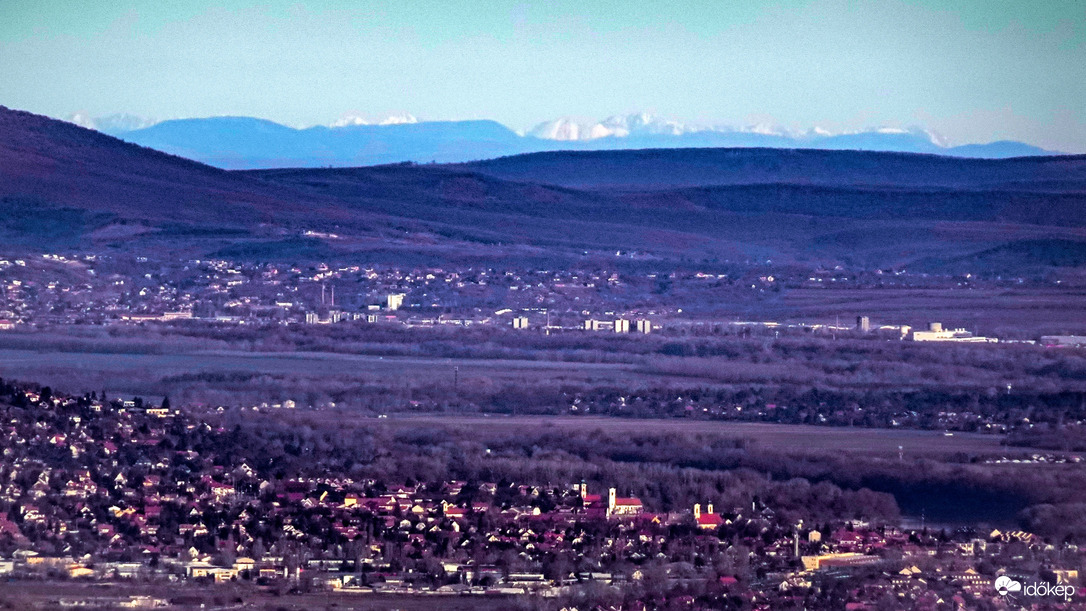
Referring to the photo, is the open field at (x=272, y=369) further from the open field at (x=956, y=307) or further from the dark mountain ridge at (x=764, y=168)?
the dark mountain ridge at (x=764, y=168)

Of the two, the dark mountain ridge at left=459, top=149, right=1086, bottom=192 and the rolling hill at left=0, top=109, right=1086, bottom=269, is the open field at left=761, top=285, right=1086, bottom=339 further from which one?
the dark mountain ridge at left=459, top=149, right=1086, bottom=192

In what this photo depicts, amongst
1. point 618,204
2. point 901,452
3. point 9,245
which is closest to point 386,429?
point 901,452

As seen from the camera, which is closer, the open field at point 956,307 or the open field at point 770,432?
the open field at point 770,432

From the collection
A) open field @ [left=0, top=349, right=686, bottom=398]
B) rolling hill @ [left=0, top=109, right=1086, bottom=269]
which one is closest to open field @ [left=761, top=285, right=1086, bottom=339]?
rolling hill @ [left=0, top=109, right=1086, bottom=269]

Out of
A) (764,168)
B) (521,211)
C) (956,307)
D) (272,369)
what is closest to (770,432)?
(272,369)

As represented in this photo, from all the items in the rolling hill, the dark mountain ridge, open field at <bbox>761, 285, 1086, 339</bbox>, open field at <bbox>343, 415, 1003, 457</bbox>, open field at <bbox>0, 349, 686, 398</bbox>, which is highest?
the dark mountain ridge

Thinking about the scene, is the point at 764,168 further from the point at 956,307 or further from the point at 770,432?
the point at 770,432

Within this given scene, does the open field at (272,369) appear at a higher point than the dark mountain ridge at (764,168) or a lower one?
lower

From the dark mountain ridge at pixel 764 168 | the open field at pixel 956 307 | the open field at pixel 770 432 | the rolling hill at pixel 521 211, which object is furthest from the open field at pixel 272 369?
the dark mountain ridge at pixel 764 168
